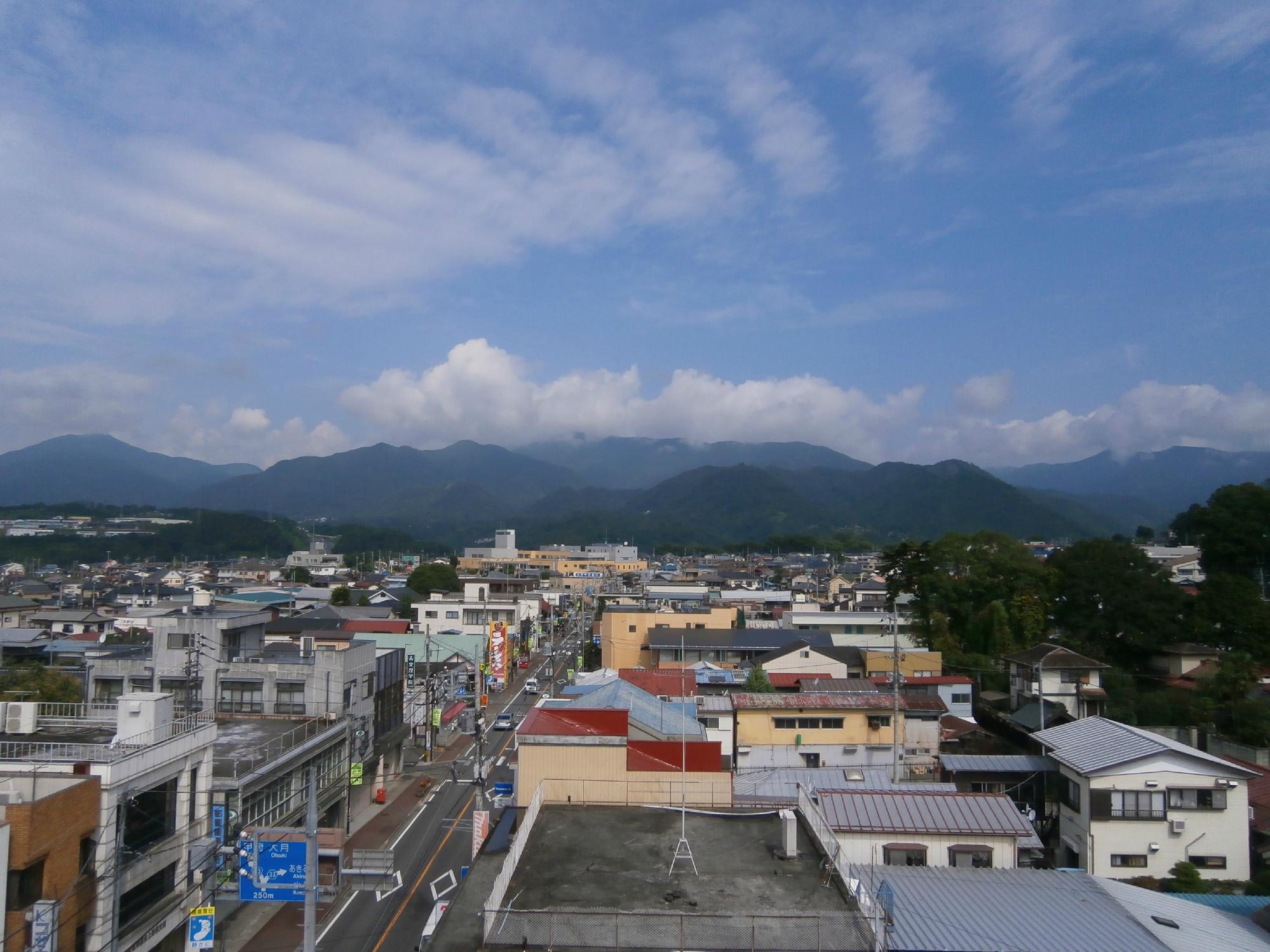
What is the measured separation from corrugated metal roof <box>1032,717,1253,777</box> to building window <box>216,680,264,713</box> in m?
18.5

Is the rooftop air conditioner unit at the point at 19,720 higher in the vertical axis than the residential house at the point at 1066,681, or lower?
higher

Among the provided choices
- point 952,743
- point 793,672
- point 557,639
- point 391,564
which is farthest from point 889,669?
point 391,564

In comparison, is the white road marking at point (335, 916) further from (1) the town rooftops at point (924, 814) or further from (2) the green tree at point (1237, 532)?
(2) the green tree at point (1237, 532)

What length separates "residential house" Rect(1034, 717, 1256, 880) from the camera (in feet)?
54.4

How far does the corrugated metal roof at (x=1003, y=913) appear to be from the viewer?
379 inches

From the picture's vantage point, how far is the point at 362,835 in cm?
2003

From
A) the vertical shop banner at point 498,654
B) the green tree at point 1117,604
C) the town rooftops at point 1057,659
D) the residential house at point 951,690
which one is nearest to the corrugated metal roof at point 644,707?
the residential house at point 951,690

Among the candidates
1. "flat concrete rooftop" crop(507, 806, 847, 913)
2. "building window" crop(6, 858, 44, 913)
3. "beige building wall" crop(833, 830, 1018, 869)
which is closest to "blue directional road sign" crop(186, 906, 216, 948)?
"building window" crop(6, 858, 44, 913)

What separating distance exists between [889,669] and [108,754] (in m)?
27.5

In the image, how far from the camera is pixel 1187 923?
11109 millimetres

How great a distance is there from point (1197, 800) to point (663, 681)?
1496 centimetres

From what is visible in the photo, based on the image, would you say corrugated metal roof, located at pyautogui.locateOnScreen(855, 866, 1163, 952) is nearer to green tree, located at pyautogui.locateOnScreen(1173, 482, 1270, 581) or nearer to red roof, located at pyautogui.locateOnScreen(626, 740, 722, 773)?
red roof, located at pyautogui.locateOnScreen(626, 740, 722, 773)

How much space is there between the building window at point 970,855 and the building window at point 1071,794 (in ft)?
16.4

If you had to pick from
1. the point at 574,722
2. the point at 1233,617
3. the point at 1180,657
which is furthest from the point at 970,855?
the point at 1233,617
